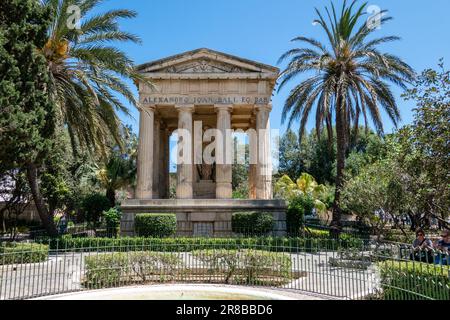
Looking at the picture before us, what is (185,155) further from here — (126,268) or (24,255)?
(126,268)

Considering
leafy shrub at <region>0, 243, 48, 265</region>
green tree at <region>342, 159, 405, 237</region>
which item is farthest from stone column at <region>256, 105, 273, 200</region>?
leafy shrub at <region>0, 243, 48, 265</region>

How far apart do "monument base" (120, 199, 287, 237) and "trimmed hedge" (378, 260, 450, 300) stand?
11444 mm

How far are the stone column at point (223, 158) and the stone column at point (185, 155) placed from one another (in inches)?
61.2

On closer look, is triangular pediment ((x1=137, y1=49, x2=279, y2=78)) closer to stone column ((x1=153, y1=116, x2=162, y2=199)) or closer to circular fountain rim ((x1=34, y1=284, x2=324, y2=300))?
stone column ((x1=153, y1=116, x2=162, y2=199))

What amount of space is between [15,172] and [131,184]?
9.86m

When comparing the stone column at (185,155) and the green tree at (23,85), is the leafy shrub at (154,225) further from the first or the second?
the green tree at (23,85)

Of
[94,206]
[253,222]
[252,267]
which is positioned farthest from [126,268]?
[94,206]

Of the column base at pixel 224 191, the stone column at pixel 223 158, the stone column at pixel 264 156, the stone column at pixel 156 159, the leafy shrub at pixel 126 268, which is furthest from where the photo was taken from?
the stone column at pixel 156 159

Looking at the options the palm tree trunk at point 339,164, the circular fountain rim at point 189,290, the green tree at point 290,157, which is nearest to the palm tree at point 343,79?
the palm tree trunk at point 339,164

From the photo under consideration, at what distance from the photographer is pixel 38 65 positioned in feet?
45.2

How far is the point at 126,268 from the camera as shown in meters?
11.2

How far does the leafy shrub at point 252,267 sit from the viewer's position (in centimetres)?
1134

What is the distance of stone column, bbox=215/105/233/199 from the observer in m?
22.0
